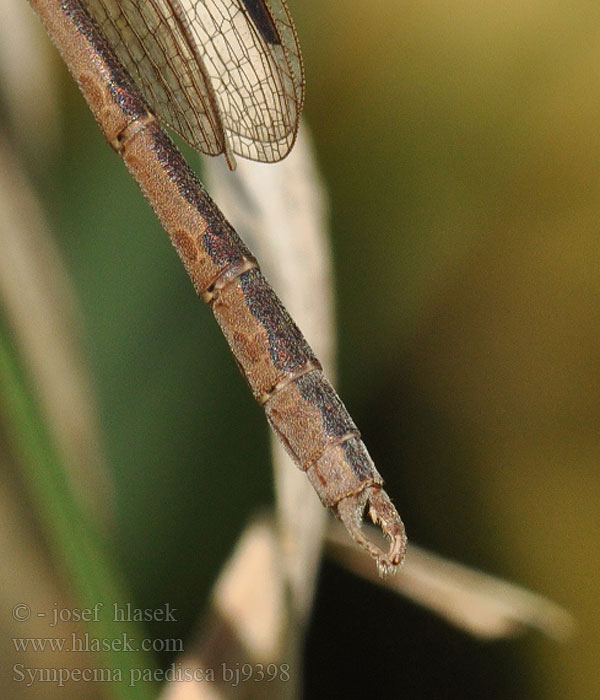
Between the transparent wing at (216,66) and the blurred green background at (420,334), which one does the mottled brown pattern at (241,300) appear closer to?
the transparent wing at (216,66)

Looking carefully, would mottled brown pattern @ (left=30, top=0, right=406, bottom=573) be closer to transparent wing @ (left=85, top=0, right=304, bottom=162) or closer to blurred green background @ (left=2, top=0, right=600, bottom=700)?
transparent wing @ (left=85, top=0, right=304, bottom=162)

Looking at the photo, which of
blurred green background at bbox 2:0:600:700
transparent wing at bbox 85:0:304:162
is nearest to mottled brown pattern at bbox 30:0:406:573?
transparent wing at bbox 85:0:304:162

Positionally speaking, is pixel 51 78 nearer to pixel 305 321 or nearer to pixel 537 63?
pixel 305 321

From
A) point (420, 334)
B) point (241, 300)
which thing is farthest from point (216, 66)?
point (420, 334)

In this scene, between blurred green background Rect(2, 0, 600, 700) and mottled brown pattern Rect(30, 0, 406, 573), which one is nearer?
mottled brown pattern Rect(30, 0, 406, 573)

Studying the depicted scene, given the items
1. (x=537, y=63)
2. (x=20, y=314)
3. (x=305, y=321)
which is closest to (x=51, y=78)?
(x=20, y=314)

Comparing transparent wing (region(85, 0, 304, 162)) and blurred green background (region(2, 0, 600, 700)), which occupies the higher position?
transparent wing (region(85, 0, 304, 162))

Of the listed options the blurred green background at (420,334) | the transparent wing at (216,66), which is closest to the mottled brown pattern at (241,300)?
the transparent wing at (216,66)
